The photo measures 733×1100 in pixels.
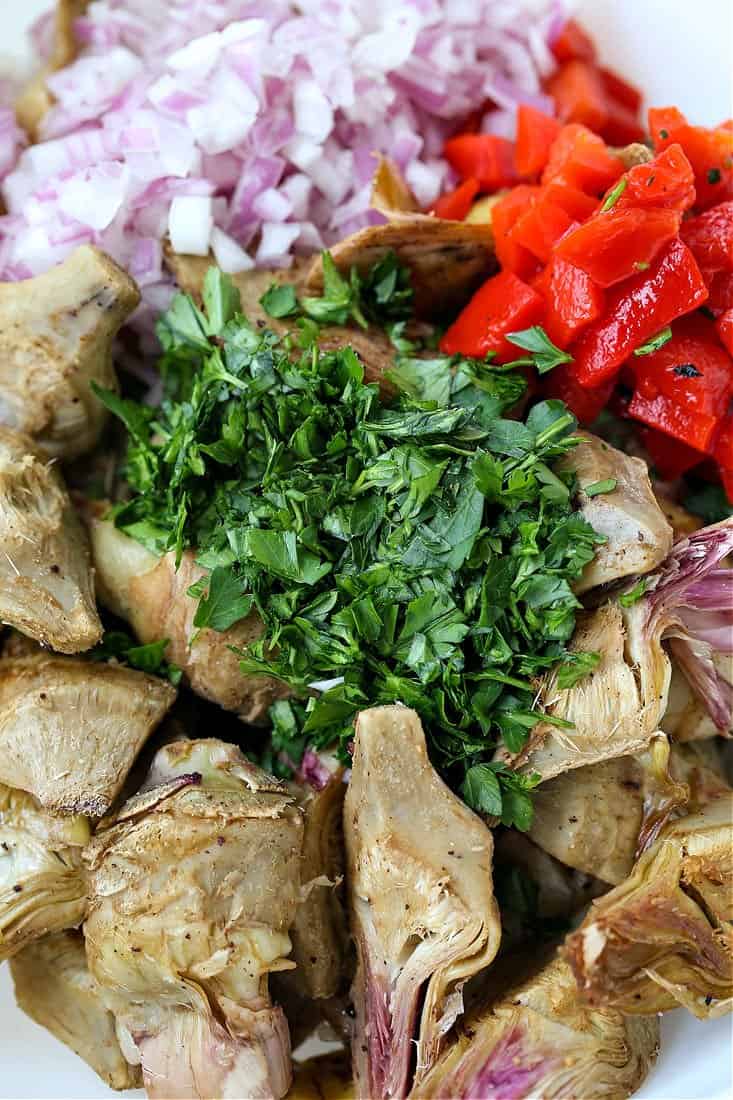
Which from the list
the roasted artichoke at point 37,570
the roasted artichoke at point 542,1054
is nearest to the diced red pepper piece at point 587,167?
the roasted artichoke at point 37,570

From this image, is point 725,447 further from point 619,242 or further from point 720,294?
point 619,242

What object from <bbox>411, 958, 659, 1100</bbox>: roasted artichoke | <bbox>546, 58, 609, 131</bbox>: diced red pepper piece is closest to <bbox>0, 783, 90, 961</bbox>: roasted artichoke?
<bbox>411, 958, 659, 1100</bbox>: roasted artichoke

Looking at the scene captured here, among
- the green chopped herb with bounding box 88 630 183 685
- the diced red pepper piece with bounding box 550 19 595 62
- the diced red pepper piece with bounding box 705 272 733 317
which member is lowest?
the green chopped herb with bounding box 88 630 183 685

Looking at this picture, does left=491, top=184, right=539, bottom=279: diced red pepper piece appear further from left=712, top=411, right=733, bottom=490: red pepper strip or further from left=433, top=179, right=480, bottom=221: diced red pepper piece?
left=712, top=411, right=733, bottom=490: red pepper strip

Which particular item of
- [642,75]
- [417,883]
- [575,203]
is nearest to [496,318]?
[575,203]

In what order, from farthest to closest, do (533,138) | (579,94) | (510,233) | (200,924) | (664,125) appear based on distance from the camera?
(579,94) < (533,138) < (664,125) < (510,233) < (200,924)
